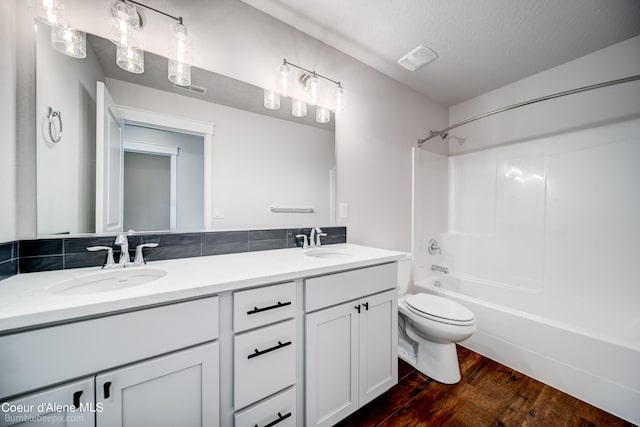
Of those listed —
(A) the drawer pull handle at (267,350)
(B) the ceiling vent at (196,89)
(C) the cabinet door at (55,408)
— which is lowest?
(A) the drawer pull handle at (267,350)

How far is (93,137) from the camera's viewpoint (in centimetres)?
104

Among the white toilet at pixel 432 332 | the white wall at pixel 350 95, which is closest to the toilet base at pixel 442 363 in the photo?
the white toilet at pixel 432 332

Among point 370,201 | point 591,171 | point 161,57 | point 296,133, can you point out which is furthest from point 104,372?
point 591,171

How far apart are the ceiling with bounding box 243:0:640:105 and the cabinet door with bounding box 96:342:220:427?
72.3 inches

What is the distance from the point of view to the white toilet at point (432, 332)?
1432 millimetres

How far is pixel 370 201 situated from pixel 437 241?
1071 millimetres

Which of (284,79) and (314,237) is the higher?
(284,79)

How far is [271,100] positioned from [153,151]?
74 cm

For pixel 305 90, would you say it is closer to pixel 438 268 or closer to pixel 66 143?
pixel 66 143

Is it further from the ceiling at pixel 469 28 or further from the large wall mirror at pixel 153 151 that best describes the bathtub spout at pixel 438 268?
the ceiling at pixel 469 28

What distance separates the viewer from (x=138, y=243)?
3.57 ft

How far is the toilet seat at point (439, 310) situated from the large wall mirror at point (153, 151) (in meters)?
1.01

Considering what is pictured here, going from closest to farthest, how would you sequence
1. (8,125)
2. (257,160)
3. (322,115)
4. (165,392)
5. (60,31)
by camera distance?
(165,392), (8,125), (60,31), (257,160), (322,115)

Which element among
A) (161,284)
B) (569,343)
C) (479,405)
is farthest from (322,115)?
(569,343)
